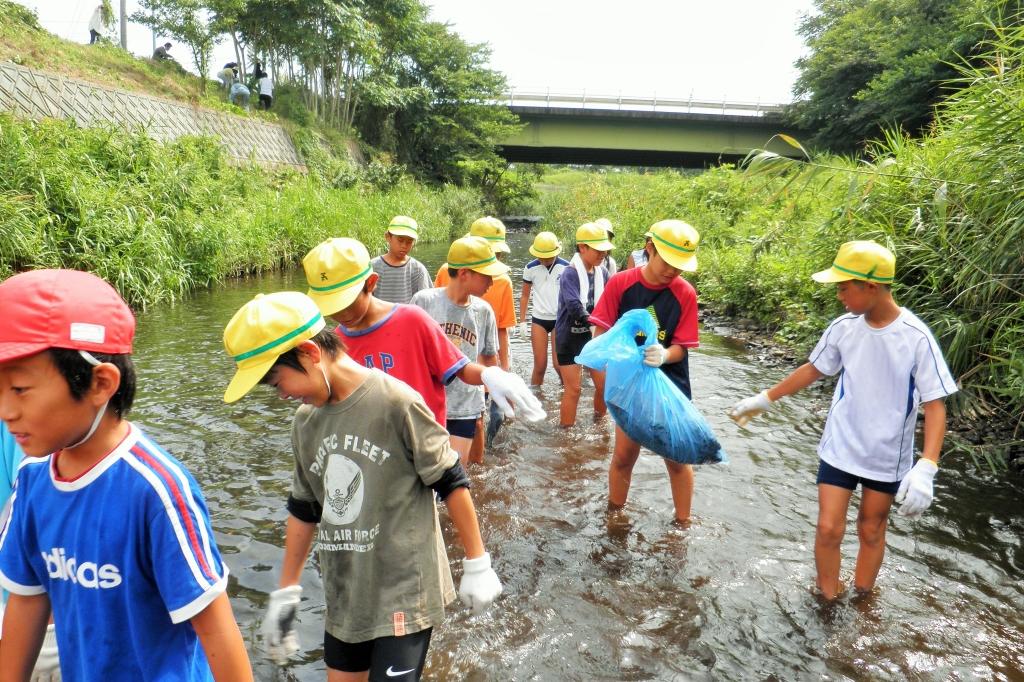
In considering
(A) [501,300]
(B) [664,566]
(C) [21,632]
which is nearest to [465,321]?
(A) [501,300]

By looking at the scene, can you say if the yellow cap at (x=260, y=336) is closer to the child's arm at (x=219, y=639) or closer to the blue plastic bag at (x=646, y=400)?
the child's arm at (x=219, y=639)

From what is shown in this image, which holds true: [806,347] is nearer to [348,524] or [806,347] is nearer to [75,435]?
[348,524]

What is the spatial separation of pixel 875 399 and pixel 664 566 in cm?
160

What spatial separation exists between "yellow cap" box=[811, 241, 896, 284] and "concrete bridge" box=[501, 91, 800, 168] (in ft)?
107

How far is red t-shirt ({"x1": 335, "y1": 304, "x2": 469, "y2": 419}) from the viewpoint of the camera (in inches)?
115

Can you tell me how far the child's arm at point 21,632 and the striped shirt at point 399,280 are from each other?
4070mm

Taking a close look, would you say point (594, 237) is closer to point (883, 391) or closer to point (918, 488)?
point (883, 391)

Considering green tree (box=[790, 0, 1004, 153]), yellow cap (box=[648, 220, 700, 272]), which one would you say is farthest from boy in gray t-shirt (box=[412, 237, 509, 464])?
green tree (box=[790, 0, 1004, 153])

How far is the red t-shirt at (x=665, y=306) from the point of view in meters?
4.06

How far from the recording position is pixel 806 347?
28.4 feet

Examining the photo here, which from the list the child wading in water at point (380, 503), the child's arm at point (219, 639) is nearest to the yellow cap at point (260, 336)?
the child wading in water at point (380, 503)

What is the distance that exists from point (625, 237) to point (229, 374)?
14.2 metres

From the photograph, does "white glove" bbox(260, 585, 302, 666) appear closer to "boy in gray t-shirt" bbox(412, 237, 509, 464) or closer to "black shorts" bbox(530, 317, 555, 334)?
"boy in gray t-shirt" bbox(412, 237, 509, 464)

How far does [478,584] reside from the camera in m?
2.14
